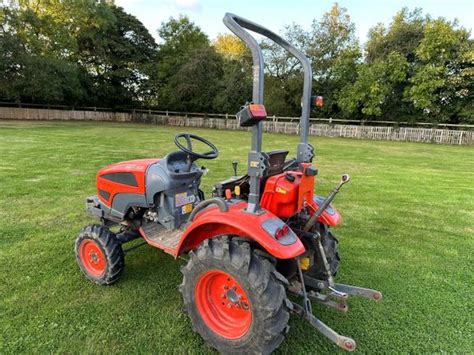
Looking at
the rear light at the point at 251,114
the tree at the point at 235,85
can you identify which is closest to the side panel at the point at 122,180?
the rear light at the point at 251,114

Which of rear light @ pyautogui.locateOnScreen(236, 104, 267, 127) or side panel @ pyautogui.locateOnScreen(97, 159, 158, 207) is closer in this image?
rear light @ pyautogui.locateOnScreen(236, 104, 267, 127)

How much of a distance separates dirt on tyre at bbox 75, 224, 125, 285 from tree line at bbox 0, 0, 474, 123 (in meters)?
21.3

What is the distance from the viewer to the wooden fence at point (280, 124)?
734 inches

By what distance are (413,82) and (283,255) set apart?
22312 millimetres

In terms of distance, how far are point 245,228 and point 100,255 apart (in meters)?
1.65

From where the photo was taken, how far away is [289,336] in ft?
7.30

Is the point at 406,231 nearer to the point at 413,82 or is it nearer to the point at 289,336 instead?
the point at 289,336

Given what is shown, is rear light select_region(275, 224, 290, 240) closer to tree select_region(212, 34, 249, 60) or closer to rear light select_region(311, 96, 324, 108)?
rear light select_region(311, 96, 324, 108)

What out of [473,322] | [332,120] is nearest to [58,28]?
[332,120]

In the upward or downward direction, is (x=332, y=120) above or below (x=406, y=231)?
above

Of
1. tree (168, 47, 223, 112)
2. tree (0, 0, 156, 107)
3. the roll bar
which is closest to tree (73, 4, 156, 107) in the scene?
tree (0, 0, 156, 107)

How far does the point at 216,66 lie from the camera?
29.0 metres

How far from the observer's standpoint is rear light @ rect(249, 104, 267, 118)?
1707mm

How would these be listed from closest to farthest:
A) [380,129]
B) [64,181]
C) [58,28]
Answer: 1. [64,181]
2. [380,129]
3. [58,28]
